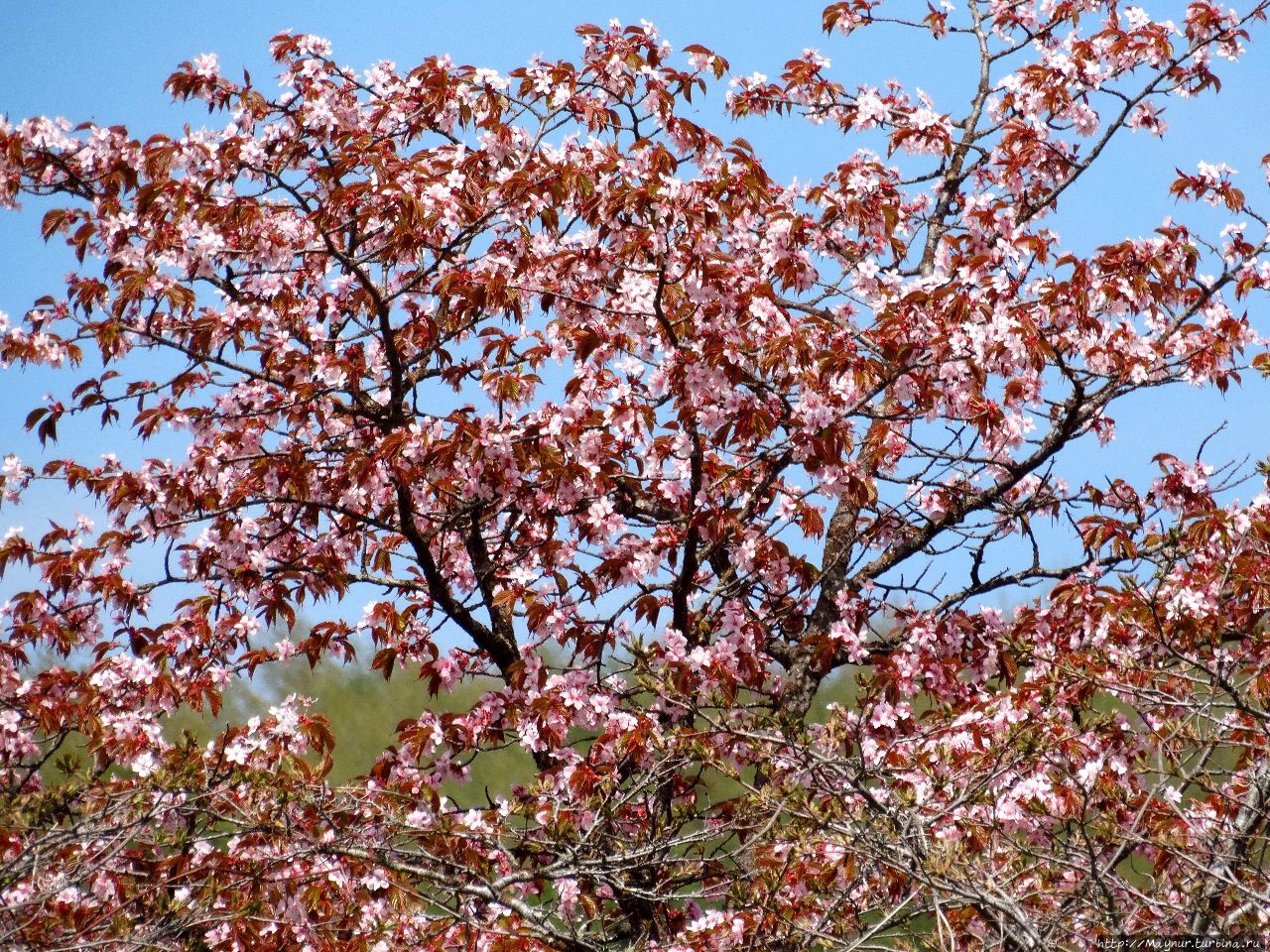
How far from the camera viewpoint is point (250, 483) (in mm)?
6879

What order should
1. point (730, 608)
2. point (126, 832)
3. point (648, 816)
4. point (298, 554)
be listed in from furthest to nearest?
point (298, 554) < point (730, 608) < point (648, 816) < point (126, 832)

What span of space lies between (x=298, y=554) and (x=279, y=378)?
1.03 meters

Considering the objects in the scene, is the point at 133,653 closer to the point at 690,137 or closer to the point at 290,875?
the point at 290,875

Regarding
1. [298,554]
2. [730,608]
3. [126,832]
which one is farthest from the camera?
[298,554]

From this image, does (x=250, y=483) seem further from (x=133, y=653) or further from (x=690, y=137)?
(x=690, y=137)

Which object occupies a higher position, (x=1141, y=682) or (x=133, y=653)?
(x=133, y=653)

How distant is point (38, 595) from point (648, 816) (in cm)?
343

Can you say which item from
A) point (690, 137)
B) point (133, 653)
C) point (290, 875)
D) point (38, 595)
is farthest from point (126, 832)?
point (690, 137)

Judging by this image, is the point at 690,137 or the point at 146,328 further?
the point at 690,137

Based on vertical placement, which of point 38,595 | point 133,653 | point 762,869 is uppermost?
point 38,595

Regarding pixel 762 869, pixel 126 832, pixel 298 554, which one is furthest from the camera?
pixel 298 554

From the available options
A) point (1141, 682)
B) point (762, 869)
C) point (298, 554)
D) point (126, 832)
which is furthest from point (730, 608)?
point (126, 832)

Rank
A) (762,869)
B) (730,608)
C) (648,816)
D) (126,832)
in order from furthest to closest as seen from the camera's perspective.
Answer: (730,608) → (648,816) → (762,869) → (126,832)

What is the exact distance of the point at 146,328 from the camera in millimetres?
6344
